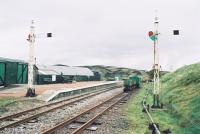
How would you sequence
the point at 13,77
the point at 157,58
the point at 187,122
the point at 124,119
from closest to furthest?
the point at 187,122 < the point at 124,119 < the point at 157,58 < the point at 13,77

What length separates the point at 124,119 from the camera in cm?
1639

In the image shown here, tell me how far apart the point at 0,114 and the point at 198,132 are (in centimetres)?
1069

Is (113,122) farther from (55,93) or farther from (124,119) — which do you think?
(55,93)

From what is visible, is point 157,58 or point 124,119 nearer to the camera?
point 124,119

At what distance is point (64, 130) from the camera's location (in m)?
12.7

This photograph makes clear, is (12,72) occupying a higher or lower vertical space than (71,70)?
lower

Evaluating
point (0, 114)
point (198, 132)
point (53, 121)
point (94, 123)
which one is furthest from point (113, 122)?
point (0, 114)

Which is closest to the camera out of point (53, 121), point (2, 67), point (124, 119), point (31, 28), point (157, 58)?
point (53, 121)

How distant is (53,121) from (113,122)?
9.17 ft

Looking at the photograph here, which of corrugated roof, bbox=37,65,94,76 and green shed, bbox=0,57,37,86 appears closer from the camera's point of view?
green shed, bbox=0,57,37,86

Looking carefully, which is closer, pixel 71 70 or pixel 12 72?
pixel 12 72

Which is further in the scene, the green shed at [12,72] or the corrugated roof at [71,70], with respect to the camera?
the corrugated roof at [71,70]

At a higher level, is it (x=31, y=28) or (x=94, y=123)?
(x=31, y=28)

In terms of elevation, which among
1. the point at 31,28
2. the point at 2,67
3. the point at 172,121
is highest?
the point at 31,28
